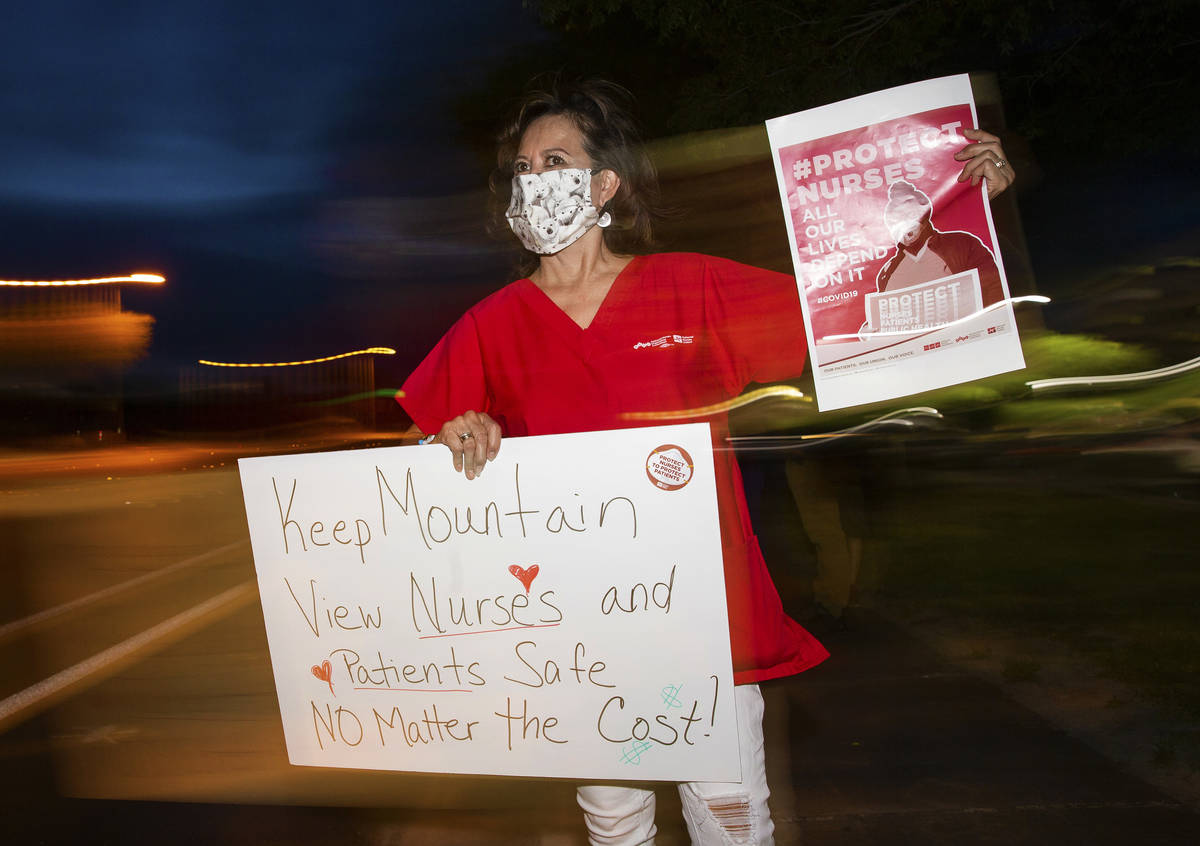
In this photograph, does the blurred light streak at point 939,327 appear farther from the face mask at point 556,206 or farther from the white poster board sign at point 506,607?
the face mask at point 556,206

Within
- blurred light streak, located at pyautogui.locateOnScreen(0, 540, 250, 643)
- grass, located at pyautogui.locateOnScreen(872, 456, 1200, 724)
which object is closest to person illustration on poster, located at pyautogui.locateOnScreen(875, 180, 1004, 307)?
grass, located at pyautogui.locateOnScreen(872, 456, 1200, 724)

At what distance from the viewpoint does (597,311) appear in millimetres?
2121

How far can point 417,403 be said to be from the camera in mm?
2193

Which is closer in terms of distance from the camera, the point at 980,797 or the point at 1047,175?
the point at 980,797

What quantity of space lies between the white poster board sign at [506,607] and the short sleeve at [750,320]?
0.29 m

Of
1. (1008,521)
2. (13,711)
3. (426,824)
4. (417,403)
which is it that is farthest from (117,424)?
(1008,521)

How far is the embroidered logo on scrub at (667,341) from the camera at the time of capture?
6.70ft

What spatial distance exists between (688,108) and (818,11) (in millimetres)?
1138

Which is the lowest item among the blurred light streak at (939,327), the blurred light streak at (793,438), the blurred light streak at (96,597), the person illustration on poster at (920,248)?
the blurred light streak at (96,597)

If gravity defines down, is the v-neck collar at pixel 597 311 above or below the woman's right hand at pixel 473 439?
above

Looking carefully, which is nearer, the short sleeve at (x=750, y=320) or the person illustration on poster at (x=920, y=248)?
the person illustration on poster at (x=920, y=248)

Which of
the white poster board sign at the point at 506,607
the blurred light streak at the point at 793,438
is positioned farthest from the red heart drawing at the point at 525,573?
the blurred light streak at the point at 793,438

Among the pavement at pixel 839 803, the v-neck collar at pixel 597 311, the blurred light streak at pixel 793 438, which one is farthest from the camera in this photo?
the blurred light streak at pixel 793 438

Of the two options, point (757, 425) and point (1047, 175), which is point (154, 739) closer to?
point (757, 425)
